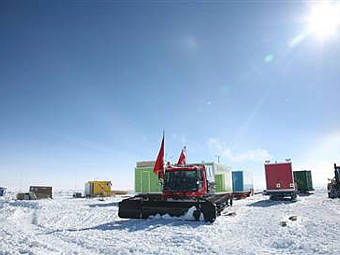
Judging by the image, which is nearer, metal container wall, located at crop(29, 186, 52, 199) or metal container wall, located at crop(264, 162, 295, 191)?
metal container wall, located at crop(264, 162, 295, 191)

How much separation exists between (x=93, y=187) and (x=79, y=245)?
43660 millimetres

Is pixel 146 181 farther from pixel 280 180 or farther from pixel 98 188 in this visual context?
pixel 98 188

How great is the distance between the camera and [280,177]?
24266 millimetres

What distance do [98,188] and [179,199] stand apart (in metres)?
39.9

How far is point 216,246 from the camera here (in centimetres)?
647

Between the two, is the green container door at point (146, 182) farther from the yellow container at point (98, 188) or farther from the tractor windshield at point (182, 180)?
the yellow container at point (98, 188)

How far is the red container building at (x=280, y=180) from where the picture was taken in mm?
23750

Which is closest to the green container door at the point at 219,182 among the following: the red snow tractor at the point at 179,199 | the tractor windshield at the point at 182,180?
the red snow tractor at the point at 179,199

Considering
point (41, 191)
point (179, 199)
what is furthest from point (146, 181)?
point (41, 191)

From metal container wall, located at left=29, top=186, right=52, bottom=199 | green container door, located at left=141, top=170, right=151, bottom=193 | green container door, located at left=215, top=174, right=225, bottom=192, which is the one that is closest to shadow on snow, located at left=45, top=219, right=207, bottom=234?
green container door, located at left=141, top=170, right=151, bottom=193

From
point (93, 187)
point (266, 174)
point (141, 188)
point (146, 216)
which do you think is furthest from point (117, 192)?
point (146, 216)

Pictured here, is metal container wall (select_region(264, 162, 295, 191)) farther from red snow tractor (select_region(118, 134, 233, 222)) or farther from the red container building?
red snow tractor (select_region(118, 134, 233, 222))

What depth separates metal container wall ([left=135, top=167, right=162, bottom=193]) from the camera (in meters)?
27.5

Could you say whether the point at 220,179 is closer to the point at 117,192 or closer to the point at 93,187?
the point at 93,187
